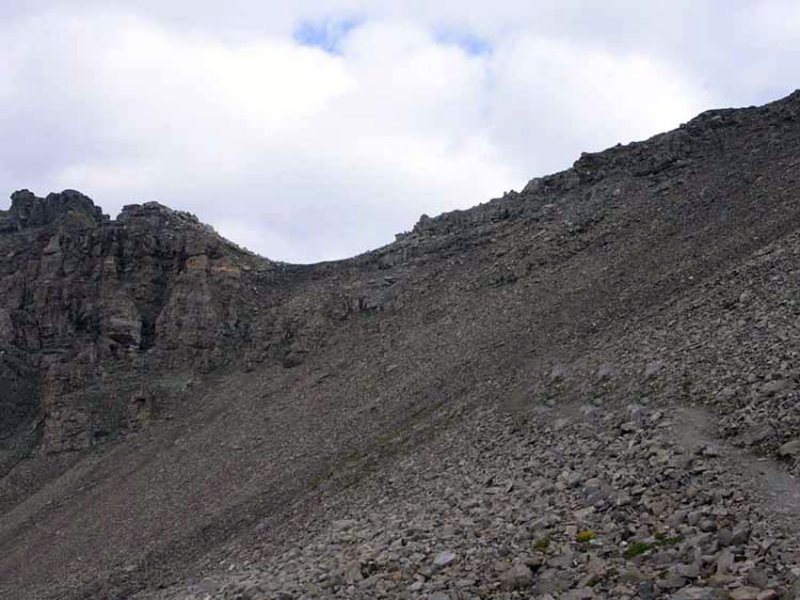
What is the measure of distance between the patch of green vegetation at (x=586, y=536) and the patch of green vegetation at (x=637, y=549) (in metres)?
0.85

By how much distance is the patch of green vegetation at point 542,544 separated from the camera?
14688 millimetres

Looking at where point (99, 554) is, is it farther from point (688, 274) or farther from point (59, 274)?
point (59, 274)

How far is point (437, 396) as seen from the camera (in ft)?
103

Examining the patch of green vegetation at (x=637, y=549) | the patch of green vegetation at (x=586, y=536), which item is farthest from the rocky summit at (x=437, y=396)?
the patch of green vegetation at (x=637, y=549)

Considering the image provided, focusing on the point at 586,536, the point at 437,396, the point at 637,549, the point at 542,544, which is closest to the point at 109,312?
the point at 437,396

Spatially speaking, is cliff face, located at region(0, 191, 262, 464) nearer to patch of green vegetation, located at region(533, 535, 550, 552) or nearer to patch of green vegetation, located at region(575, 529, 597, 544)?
patch of green vegetation, located at region(533, 535, 550, 552)

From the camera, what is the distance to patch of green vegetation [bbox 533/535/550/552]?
578 inches

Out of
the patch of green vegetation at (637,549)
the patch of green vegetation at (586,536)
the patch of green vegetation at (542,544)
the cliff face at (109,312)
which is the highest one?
the cliff face at (109,312)

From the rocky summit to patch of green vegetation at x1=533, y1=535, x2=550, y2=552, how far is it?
3.4 inches

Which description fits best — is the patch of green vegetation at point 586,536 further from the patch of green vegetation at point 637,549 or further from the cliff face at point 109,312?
the cliff face at point 109,312

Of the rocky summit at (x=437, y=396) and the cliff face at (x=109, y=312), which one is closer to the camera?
the rocky summit at (x=437, y=396)

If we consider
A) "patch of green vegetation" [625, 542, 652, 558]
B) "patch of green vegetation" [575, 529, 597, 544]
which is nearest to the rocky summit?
"patch of green vegetation" [575, 529, 597, 544]

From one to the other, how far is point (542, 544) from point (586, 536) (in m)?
0.75

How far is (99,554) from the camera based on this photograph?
31391 mm
